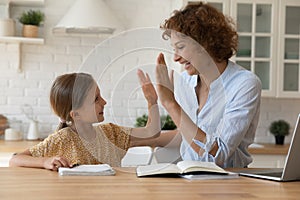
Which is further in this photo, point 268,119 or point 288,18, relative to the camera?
point 268,119

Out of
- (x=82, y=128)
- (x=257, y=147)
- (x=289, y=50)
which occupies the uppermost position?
(x=289, y=50)

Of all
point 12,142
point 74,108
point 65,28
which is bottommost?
point 12,142

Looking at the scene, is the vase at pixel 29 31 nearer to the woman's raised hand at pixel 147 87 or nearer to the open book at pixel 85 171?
the woman's raised hand at pixel 147 87

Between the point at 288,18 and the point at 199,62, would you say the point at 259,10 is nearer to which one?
the point at 288,18

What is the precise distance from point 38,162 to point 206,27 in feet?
3.22

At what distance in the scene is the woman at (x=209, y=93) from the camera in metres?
2.21

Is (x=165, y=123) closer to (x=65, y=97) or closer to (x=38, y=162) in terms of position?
(x=65, y=97)

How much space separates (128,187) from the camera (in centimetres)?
159

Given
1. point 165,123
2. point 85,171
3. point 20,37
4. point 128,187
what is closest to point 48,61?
point 20,37

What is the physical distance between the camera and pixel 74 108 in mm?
2248

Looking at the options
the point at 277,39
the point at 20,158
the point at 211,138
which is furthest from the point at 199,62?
the point at 277,39

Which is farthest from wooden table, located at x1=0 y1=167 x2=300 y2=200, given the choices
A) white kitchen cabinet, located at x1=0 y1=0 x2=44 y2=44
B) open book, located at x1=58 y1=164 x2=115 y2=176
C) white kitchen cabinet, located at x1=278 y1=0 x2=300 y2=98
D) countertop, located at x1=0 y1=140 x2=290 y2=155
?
white kitchen cabinet, located at x1=278 y1=0 x2=300 y2=98

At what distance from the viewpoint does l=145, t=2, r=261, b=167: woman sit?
2211mm

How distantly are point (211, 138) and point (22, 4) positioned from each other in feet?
7.87
